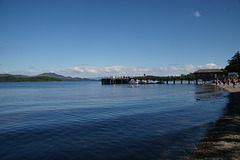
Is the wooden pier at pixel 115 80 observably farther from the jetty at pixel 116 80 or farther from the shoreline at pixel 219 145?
the shoreline at pixel 219 145

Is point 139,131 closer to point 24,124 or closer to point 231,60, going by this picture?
point 24,124

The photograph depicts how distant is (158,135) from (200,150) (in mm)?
2709

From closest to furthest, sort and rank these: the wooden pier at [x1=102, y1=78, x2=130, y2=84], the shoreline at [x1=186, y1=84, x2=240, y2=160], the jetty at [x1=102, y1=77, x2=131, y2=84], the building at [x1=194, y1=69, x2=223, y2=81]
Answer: the shoreline at [x1=186, y1=84, x2=240, y2=160] < the building at [x1=194, y1=69, x2=223, y2=81] < the jetty at [x1=102, y1=77, x2=131, y2=84] < the wooden pier at [x1=102, y1=78, x2=130, y2=84]

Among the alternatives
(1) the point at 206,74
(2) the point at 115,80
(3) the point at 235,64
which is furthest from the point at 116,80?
(3) the point at 235,64

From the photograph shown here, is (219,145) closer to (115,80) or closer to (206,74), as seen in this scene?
(206,74)

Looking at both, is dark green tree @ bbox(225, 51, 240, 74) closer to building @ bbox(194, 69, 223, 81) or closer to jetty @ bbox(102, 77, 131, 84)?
building @ bbox(194, 69, 223, 81)

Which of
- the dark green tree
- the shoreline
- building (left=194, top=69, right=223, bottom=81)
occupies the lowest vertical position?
the shoreline

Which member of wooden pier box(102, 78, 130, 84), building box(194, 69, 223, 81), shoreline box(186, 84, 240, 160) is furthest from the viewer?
wooden pier box(102, 78, 130, 84)

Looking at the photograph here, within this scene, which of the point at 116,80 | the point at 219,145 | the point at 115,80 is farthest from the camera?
the point at 116,80

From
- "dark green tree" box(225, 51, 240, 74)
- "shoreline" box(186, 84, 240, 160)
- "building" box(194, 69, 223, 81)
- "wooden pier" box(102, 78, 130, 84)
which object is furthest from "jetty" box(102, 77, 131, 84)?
"shoreline" box(186, 84, 240, 160)

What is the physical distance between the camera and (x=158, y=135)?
9422 mm

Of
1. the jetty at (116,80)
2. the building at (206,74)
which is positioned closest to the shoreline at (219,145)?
the building at (206,74)

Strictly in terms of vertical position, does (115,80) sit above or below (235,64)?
below

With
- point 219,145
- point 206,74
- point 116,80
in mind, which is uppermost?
point 206,74
